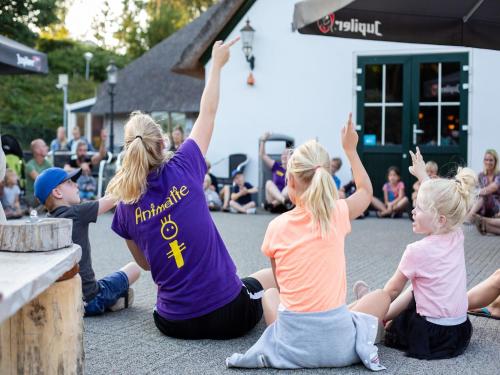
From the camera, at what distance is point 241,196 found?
13.5 metres

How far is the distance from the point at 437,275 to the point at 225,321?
116 cm

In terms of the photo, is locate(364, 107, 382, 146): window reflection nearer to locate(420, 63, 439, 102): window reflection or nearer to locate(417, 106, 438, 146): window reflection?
locate(417, 106, 438, 146): window reflection

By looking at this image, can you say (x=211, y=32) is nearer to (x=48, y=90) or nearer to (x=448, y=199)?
(x=448, y=199)

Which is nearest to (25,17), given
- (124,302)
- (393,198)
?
(393,198)

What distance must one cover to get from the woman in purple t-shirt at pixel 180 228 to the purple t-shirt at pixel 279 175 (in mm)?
9193

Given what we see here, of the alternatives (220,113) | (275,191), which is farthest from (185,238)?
(220,113)

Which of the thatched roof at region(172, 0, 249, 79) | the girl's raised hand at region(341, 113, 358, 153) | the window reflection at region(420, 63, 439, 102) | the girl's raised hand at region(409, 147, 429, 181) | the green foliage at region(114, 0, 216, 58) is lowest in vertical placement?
the girl's raised hand at region(409, 147, 429, 181)

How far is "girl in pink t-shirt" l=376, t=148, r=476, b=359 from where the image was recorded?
12.3 ft

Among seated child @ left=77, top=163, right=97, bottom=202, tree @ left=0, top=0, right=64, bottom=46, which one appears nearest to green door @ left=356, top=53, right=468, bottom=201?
seated child @ left=77, top=163, right=97, bottom=202

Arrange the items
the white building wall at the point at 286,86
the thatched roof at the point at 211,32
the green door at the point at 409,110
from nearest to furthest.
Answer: the green door at the point at 409,110
the white building wall at the point at 286,86
the thatched roof at the point at 211,32

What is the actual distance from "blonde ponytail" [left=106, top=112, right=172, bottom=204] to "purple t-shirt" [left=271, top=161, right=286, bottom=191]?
30.4ft

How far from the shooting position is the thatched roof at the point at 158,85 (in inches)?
1100

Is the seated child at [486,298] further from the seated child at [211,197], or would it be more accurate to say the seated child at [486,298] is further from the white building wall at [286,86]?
the seated child at [211,197]

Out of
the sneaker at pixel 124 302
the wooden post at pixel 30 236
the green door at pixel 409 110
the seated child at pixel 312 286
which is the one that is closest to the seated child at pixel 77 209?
the sneaker at pixel 124 302
